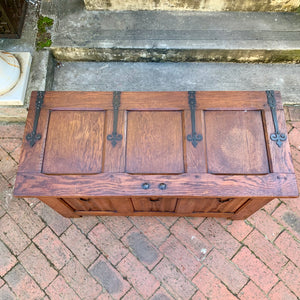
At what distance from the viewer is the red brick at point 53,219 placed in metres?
3.19

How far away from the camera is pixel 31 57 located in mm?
3211

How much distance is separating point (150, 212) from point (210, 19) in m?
2.32

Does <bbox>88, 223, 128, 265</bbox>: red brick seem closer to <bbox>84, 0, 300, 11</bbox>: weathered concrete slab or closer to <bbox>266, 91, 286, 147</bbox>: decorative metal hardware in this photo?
<bbox>266, 91, 286, 147</bbox>: decorative metal hardware

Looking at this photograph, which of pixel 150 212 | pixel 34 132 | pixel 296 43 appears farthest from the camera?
pixel 296 43

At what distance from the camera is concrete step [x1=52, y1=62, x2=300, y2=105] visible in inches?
132

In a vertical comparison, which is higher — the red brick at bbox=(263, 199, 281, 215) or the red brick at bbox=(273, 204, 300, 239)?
the red brick at bbox=(263, 199, 281, 215)

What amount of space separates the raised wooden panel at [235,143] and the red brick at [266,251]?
113 cm

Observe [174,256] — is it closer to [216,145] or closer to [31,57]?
[216,145]

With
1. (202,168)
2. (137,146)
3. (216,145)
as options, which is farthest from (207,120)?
(137,146)

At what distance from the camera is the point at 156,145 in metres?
2.43

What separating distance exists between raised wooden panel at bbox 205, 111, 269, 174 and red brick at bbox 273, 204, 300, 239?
3.64 ft

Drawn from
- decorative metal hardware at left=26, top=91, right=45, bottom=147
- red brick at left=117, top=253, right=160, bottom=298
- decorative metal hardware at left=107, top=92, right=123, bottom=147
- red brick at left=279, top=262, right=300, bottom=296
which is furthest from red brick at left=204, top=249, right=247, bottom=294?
decorative metal hardware at left=26, top=91, right=45, bottom=147

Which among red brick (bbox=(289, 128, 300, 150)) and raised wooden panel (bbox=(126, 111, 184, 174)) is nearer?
raised wooden panel (bbox=(126, 111, 184, 174))

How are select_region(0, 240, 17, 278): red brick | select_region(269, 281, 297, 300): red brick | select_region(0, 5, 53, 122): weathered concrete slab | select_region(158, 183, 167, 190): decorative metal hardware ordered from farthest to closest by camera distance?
select_region(0, 5, 53, 122): weathered concrete slab < select_region(0, 240, 17, 278): red brick < select_region(269, 281, 297, 300): red brick < select_region(158, 183, 167, 190): decorative metal hardware
